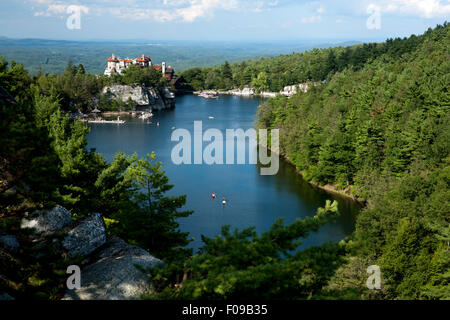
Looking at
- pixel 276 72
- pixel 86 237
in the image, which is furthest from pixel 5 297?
pixel 276 72

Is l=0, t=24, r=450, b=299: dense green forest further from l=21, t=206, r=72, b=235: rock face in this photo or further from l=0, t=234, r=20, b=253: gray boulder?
l=21, t=206, r=72, b=235: rock face

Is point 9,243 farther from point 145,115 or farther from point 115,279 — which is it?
point 145,115

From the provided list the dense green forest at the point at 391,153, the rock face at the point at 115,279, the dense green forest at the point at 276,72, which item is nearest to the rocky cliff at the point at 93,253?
the rock face at the point at 115,279

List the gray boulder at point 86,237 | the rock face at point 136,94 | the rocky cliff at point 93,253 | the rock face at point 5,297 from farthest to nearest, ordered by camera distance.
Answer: the rock face at point 136,94 < the gray boulder at point 86,237 < the rocky cliff at point 93,253 < the rock face at point 5,297

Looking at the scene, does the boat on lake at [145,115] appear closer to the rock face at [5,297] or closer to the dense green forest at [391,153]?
the dense green forest at [391,153]

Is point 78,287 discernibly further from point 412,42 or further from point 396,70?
point 412,42

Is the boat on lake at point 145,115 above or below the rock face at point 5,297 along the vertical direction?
below

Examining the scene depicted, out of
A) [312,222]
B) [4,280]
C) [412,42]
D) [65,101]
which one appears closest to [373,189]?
[312,222]
